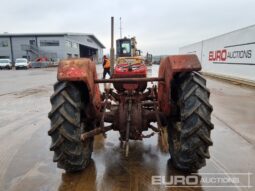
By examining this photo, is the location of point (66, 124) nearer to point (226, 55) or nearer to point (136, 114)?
point (136, 114)

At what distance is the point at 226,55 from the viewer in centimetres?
1659

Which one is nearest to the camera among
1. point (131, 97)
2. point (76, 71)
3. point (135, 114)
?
point (76, 71)

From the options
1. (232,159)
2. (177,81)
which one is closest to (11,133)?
(177,81)

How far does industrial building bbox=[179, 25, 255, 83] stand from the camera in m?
13.2

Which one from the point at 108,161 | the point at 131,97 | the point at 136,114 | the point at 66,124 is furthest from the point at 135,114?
the point at 66,124

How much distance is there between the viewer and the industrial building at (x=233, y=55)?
1324cm

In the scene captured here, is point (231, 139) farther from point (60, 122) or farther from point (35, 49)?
point (35, 49)

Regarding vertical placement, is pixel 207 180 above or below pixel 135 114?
below

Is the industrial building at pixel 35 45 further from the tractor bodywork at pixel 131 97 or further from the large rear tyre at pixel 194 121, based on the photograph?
the large rear tyre at pixel 194 121

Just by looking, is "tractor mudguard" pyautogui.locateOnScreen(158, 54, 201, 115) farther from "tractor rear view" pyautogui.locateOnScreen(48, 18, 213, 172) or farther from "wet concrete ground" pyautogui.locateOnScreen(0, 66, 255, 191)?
"wet concrete ground" pyautogui.locateOnScreen(0, 66, 255, 191)

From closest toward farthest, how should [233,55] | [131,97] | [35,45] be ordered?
1. [131,97]
2. [233,55]
3. [35,45]

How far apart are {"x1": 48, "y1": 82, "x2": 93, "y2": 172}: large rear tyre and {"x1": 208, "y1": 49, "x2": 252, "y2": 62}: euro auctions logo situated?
40.8 feet

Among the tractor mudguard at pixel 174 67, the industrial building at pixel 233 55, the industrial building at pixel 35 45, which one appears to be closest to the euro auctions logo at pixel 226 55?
the industrial building at pixel 233 55

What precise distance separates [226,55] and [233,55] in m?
1.18
